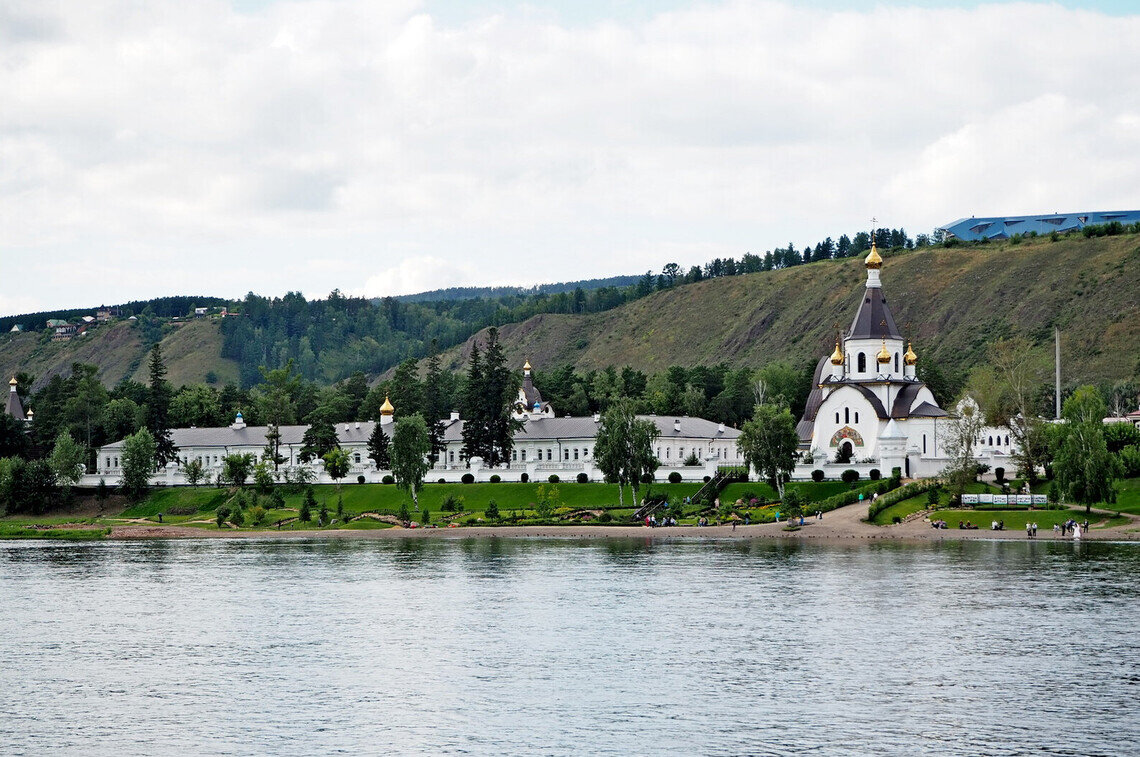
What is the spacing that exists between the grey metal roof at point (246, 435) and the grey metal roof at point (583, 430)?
377 inches

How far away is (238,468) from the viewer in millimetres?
110438

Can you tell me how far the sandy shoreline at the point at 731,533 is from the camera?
2800 inches

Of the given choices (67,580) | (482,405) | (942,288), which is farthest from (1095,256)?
(67,580)

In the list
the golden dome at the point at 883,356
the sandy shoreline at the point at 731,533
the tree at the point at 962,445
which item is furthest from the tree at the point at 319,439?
the tree at the point at 962,445

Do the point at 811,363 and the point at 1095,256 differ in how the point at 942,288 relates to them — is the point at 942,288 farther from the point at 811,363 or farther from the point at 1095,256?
the point at 811,363

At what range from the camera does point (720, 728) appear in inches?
1147

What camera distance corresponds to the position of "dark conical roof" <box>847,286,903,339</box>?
328 ft

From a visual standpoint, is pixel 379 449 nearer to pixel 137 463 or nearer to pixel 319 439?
pixel 319 439

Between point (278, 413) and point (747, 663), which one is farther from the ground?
point (278, 413)

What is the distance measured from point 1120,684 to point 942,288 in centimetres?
16150

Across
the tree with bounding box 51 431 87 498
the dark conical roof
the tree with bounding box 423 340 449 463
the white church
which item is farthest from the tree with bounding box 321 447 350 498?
the dark conical roof

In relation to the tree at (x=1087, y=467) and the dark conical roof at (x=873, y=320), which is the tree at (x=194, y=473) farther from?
the tree at (x=1087, y=467)

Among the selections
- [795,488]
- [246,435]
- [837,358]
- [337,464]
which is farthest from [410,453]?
[246,435]

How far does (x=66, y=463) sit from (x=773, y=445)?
56.2 meters
